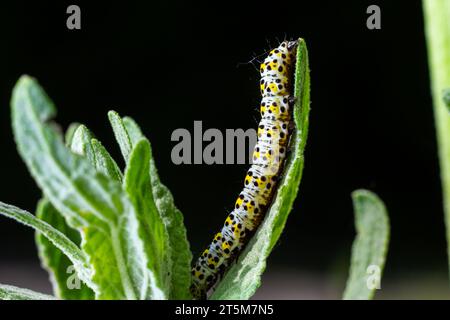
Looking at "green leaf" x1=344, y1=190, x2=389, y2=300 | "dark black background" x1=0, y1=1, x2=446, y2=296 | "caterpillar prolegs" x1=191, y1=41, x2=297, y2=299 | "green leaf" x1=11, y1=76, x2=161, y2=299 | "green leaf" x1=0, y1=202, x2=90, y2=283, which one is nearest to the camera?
"green leaf" x1=11, y1=76, x2=161, y2=299

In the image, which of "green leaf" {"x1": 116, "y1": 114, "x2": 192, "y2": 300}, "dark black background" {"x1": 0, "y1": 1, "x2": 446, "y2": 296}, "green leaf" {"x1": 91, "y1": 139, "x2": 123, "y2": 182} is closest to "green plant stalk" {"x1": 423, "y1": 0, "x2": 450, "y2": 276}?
"green leaf" {"x1": 116, "y1": 114, "x2": 192, "y2": 300}

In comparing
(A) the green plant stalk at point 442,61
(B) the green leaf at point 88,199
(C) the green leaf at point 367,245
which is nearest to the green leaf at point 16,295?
(B) the green leaf at point 88,199

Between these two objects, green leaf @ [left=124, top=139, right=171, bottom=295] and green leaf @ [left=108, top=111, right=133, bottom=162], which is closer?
green leaf @ [left=124, top=139, right=171, bottom=295]

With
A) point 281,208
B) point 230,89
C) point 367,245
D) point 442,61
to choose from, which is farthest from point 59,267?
point 230,89

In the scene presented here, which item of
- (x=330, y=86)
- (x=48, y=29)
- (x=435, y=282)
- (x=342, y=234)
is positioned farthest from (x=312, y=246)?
(x=48, y=29)

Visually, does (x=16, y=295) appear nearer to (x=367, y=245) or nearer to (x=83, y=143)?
(x=83, y=143)

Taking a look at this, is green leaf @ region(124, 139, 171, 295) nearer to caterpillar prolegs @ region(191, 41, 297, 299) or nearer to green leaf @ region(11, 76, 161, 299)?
green leaf @ region(11, 76, 161, 299)
